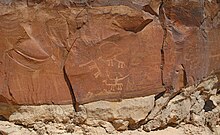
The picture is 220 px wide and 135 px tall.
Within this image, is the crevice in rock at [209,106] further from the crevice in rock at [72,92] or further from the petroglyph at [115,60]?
the crevice in rock at [72,92]

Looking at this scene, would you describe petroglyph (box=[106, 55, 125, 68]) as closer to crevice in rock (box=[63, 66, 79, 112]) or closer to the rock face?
the rock face

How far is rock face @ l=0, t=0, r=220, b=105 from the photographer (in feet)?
4.73

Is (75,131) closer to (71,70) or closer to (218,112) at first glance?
(71,70)

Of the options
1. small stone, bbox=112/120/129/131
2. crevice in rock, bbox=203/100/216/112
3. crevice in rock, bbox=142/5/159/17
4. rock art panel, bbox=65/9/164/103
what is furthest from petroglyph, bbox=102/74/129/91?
crevice in rock, bbox=203/100/216/112

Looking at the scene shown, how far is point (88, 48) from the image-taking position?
1.49 metres

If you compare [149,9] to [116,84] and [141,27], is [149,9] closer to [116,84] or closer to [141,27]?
[141,27]

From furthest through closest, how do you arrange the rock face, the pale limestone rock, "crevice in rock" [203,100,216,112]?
"crevice in rock" [203,100,216,112]
the pale limestone rock
the rock face

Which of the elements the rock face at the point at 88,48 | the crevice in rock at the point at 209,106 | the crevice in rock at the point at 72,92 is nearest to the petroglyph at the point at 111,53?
the rock face at the point at 88,48

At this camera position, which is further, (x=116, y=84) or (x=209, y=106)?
(x=209, y=106)

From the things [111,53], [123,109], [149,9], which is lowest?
[123,109]

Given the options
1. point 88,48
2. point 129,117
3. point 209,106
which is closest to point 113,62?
point 88,48

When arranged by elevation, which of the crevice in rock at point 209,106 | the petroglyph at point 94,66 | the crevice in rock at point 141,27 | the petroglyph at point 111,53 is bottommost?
the crevice in rock at point 209,106

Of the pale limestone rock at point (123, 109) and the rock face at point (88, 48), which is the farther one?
the pale limestone rock at point (123, 109)

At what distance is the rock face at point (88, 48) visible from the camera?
1440 millimetres
